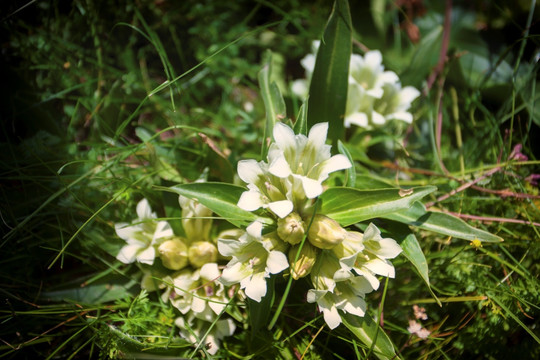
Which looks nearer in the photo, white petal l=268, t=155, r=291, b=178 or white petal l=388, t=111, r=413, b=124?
white petal l=268, t=155, r=291, b=178

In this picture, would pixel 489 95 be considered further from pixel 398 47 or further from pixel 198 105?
pixel 198 105

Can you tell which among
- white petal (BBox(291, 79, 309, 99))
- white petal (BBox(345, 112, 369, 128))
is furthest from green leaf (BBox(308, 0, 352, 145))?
white petal (BBox(291, 79, 309, 99))

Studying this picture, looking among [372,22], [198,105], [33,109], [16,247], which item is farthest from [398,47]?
[16,247]

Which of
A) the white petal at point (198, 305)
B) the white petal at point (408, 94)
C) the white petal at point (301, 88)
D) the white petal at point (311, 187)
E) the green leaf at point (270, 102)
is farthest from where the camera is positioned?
the white petal at point (301, 88)

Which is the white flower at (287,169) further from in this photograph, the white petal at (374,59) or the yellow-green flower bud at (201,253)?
the white petal at (374,59)

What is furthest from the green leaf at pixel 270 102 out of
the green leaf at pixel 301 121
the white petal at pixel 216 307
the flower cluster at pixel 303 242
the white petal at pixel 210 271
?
the white petal at pixel 216 307

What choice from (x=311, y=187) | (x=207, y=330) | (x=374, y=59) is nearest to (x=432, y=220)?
(x=311, y=187)

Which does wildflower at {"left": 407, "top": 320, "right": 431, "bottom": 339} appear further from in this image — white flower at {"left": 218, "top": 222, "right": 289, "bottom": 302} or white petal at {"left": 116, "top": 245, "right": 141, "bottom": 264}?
white petal at {"left": 116, "top": 245, "right": 141, "bottom": 264}
